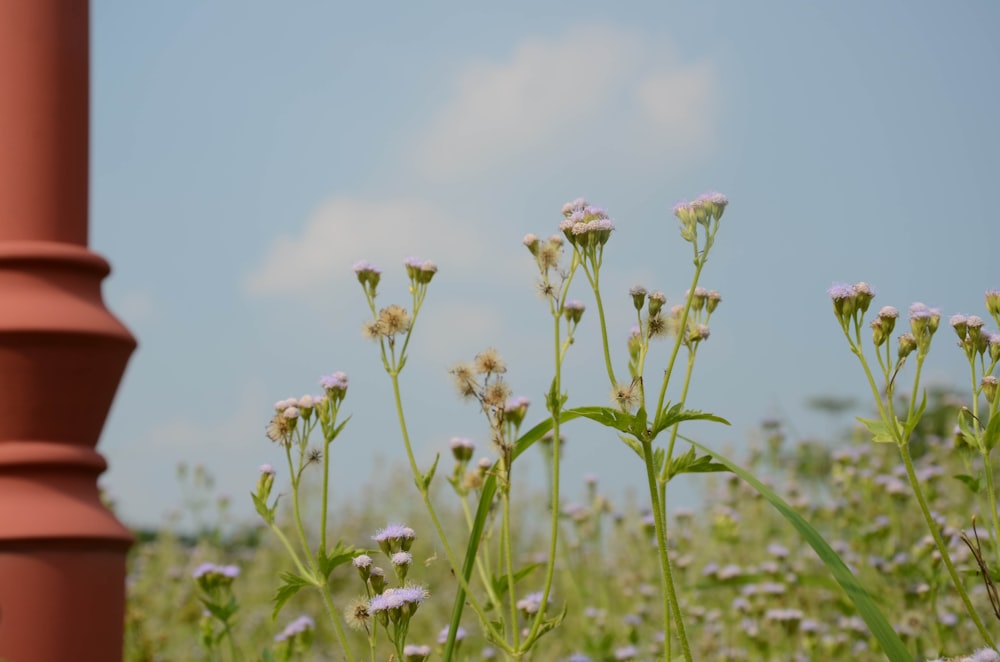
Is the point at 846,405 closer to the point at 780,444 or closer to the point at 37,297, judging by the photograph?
the point at 780,444

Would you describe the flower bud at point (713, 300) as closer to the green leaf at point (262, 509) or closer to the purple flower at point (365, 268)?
the purple flower at point (365, 268)

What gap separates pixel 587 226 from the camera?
1.95 meters

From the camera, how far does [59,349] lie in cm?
203

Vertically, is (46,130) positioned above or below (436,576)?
above

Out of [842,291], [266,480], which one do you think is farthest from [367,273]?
[842,291]

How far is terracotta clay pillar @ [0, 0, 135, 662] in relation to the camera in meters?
1.93

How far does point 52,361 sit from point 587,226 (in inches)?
40.8

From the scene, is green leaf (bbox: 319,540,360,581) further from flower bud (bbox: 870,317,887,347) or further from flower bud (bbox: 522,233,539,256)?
flower bud (bbox: 870,317,887,347)

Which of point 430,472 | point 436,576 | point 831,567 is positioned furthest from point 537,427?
point 436,576

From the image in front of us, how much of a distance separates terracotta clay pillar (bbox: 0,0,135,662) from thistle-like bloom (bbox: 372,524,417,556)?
19.3 inches

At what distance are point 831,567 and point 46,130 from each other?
1.72 meters

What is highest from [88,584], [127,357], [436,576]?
[127,357]

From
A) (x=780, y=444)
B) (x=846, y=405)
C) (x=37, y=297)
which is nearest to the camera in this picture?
(x=37, y=297)

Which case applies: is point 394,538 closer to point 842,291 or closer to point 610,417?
point 610,417
